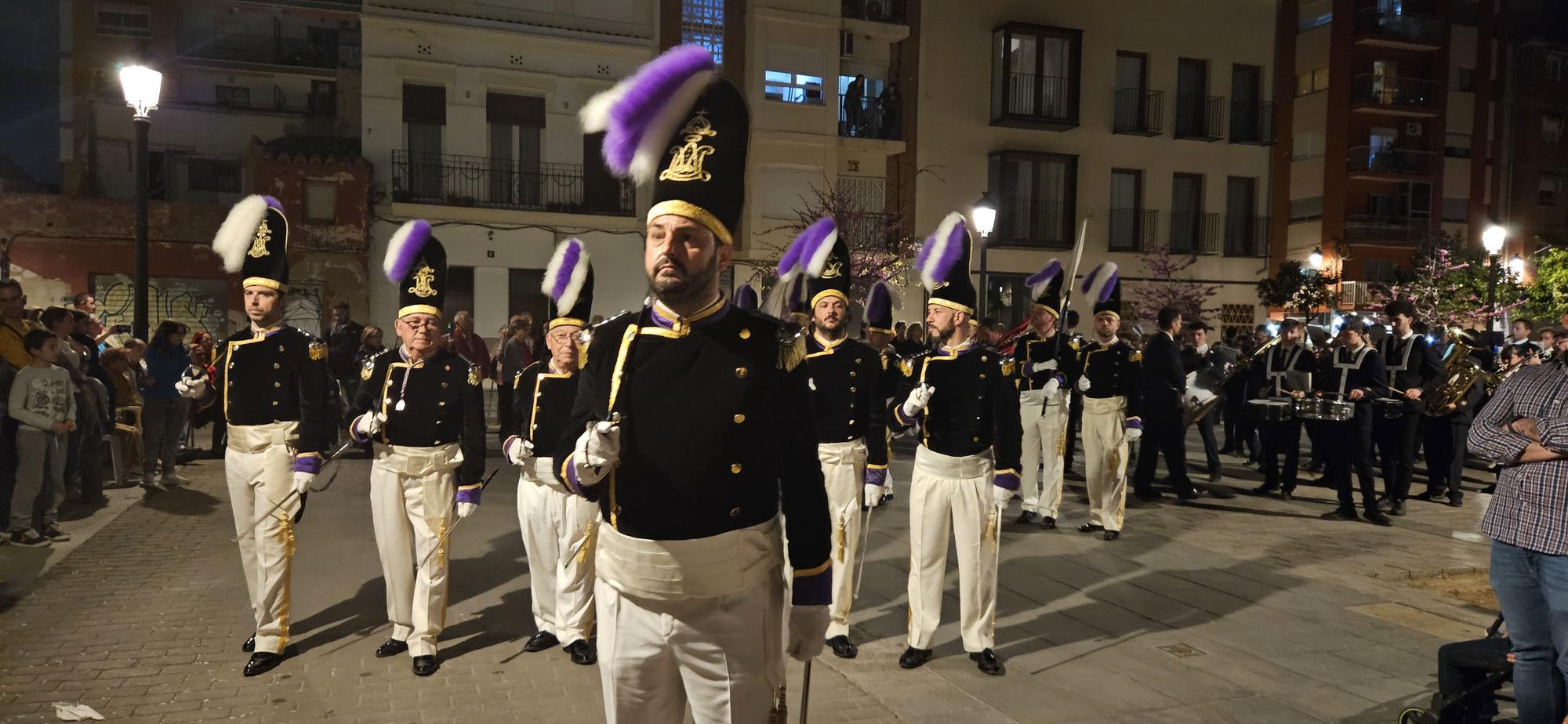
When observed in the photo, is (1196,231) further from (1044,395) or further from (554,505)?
(554,505)

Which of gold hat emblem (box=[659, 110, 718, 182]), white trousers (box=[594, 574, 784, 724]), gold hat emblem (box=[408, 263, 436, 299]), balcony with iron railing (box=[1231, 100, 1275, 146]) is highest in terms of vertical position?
balcony with iron railing (box=[1231, 100, 1275, 146])

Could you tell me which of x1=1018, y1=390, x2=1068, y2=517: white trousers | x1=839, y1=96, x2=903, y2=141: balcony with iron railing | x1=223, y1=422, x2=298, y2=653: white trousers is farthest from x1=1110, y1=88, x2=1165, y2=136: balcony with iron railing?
x1=223, y1=422, x2=298, y2=653: white trousers

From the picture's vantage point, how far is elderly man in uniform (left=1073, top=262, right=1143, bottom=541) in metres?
10.2

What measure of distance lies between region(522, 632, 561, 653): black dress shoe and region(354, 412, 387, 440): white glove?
1.70 metres

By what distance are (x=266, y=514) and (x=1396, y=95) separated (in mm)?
41297

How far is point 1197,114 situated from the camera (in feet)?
102

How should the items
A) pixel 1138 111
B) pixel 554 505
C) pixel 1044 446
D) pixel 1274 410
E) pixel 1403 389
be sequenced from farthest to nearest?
pixel 1138 111 < pixel 1403 389 < pixel 1274 410 < pixel 1044 446 < pixel 554 505

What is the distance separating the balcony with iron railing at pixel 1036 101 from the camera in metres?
29.3

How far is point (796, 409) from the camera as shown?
3.43m

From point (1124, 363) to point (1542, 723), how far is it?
20.6 ft

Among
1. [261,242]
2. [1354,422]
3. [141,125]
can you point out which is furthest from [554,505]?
[1354,422]

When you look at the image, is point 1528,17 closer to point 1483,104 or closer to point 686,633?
point 1483,104

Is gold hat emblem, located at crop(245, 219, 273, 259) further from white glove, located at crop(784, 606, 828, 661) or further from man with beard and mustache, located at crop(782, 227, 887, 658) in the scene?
white glove, located at crop(784, 606, 828, 661)

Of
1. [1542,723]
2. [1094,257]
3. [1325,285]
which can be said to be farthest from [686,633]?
[1325,285]
